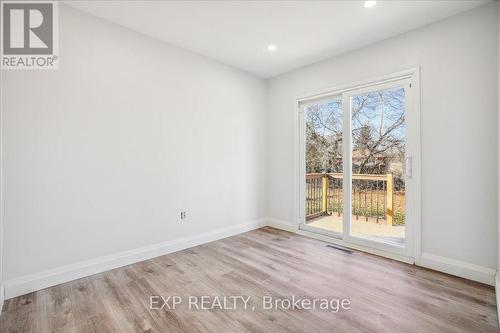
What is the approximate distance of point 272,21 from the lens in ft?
8.89

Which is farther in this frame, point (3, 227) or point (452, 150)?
point (452, 150)

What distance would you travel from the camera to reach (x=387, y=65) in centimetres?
303

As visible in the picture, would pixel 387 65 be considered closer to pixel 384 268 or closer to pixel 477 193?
pixel 477 193

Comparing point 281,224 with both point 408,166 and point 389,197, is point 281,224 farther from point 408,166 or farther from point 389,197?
point 408,166

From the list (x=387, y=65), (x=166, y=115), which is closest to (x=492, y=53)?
(x=387, y=65)

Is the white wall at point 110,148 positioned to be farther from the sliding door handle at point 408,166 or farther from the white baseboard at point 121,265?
the sliding door handle at point 408,166

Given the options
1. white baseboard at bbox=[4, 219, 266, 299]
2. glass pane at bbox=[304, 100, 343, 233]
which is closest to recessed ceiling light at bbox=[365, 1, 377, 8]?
glass pane at bbox=[304, 100, 343, 233]

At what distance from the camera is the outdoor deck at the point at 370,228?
121 inches

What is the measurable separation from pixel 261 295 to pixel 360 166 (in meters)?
2.20

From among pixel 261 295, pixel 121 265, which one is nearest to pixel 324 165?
pixel 261 295

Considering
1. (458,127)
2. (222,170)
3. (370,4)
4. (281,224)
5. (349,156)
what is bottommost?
(281,224)

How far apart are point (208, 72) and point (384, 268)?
11.4ft
